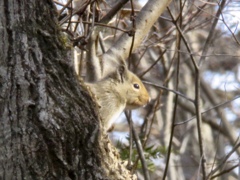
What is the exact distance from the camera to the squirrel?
4.09 meters

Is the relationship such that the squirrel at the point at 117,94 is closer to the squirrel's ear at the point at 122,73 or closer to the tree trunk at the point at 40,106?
the squirrel's ear at the point at 122,73

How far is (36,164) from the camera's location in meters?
2.42

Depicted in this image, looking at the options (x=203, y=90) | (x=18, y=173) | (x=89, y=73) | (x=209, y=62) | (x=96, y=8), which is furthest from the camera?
(x=209, y=62)

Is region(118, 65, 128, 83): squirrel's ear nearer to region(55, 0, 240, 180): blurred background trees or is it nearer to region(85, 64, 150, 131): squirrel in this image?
region(85, 64, 150, 131): squirrel

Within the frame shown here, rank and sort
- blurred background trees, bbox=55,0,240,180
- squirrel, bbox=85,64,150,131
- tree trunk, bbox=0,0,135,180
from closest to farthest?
tree trunk, bbox=0,0,135,180
squirrel, bbox=85,64,150,131
blurred background trees, bbox=55,0,240,180

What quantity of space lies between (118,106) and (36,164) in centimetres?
186

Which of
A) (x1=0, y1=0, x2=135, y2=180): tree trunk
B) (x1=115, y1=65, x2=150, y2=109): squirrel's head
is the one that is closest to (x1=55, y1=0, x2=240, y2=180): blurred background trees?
(x1=115, y1=65, x2=150, y2=109): squirrel's head

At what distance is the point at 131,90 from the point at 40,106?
2054mm

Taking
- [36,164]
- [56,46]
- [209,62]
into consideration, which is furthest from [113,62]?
[209,62]

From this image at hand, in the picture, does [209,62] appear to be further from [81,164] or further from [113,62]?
[81,164]

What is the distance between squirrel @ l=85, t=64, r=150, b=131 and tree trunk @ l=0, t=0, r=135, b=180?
134cm

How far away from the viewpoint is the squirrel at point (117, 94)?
161 inches

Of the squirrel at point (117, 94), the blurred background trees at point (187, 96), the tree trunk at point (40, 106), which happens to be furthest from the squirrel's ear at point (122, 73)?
the tree trunk at point (40, 106)

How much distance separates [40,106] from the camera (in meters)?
2.47
